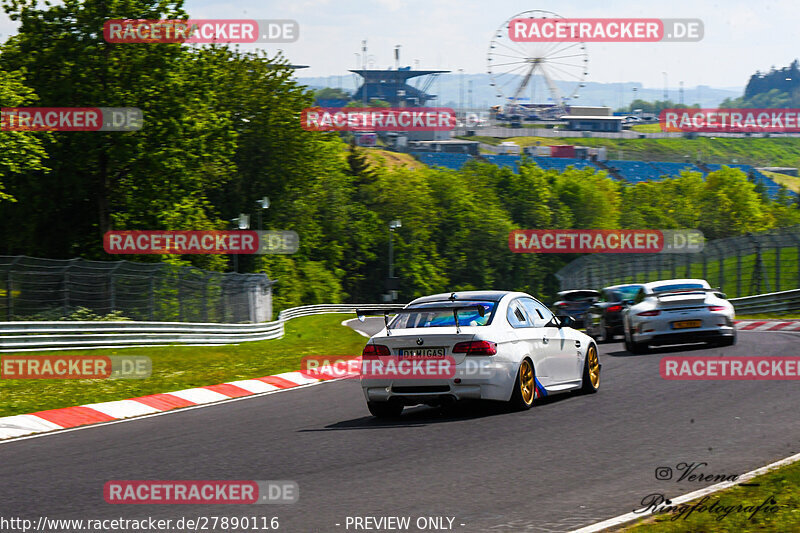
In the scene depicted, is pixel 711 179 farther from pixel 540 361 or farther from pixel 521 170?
pixel 540 361

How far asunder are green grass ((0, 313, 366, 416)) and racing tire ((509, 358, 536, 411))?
6.83 meters

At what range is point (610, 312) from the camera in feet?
83.8

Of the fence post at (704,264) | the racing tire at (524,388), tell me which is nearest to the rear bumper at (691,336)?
the racing tire at (524,388)

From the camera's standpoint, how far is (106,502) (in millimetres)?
7914

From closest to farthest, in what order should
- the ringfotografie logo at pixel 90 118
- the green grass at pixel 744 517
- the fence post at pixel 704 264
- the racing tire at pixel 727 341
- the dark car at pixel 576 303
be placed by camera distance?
the green grass at pixel 744 517 → the racing tire at pixel 727 341 → the dark car at pixel 576 303 → the ringfotografie logo at pixel 90 118 → the fence post at pixel 704 264

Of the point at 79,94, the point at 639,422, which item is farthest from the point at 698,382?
the point at 79,94

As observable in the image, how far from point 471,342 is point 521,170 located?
126 metres

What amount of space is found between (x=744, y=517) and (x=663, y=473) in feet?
5.60

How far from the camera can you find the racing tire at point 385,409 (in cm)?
1238

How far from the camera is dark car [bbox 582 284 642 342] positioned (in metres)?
25.4

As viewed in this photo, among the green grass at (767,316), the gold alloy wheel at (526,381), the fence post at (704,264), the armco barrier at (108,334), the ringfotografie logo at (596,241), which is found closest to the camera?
the gold alloy wheel at (526,381)

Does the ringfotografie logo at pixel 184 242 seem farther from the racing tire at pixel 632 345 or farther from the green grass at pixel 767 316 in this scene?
the racing tire at pixel 632 345

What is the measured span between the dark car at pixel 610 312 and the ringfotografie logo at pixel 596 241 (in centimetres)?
8505

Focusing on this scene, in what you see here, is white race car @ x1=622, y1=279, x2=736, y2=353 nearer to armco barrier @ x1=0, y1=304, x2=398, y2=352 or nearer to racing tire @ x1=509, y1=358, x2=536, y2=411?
armco barrier @ x1=0, y1=304, x2=398, y2=352
